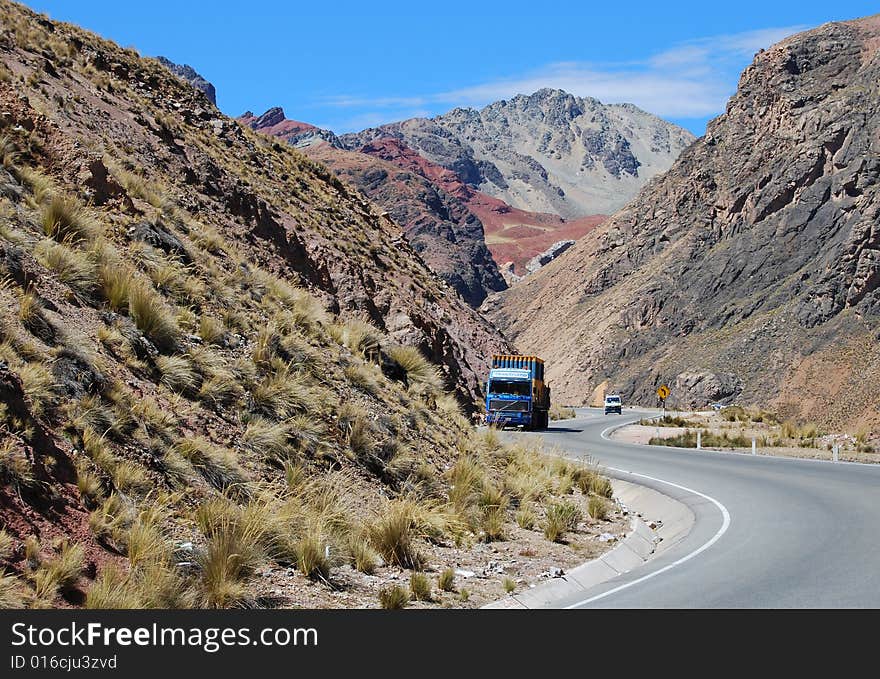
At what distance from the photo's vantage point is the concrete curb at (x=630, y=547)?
31.5 ft

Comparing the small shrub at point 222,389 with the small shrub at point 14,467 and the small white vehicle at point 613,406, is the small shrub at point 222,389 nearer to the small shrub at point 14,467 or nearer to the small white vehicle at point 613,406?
the small shrub at point 14,467

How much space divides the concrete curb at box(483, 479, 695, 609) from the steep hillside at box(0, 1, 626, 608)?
501mm

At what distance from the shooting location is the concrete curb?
9.60 m

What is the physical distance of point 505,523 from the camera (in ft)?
44.3

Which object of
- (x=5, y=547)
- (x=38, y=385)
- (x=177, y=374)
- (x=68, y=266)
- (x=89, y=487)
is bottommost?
(x=5, y=547)

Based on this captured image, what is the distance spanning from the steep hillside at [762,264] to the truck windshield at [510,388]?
17.5 metres

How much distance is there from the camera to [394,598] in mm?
8281

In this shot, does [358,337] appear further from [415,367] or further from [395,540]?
[395,540]

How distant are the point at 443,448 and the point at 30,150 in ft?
28.8

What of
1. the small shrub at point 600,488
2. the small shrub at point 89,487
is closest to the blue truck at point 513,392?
the small shrub at point 600,488

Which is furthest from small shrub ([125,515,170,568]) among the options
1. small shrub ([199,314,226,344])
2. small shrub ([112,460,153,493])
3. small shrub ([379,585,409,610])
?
small shrub ([199,314,226,344])

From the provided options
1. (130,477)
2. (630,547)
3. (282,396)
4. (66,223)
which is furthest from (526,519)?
(66,223)

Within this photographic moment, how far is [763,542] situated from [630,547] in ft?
6.11
